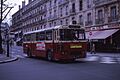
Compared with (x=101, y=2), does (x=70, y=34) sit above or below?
below

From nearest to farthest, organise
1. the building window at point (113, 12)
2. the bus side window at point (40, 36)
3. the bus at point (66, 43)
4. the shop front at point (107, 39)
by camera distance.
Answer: the bus at point (66, 43), the bus side window at point (40, 36), the shop front at point (107, 39), the building window at point (113, 12)

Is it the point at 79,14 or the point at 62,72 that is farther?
the point at 79,14

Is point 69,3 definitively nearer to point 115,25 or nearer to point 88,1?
point 88,1

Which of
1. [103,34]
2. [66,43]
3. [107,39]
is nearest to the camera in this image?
[66,43]

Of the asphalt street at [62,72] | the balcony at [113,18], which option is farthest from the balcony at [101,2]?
the asphalt street at [62,72]

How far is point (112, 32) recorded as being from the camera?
3331cm

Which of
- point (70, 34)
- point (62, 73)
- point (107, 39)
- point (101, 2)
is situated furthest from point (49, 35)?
point (101, 2)

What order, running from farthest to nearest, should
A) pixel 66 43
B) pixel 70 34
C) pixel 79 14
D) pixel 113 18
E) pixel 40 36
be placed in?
1. pixel 79 14
2. pixel 113 18
3. pixel 40 36
4. pixel 70 34
5. pixel 66 43

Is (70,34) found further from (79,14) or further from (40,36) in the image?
(79,14)

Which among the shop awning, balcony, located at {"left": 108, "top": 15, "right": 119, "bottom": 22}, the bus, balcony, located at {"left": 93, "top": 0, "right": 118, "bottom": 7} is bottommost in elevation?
the bus

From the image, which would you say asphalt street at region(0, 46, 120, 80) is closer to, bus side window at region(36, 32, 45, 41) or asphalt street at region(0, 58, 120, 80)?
asphalt street at region(0, 58, 120, 80)

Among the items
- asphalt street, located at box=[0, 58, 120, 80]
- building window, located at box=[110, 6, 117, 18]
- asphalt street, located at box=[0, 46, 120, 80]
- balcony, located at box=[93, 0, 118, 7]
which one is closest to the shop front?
building window, located at box=[110, 6, 117, 18]

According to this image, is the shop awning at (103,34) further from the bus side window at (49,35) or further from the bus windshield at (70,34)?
the bus windshield at (70,34)

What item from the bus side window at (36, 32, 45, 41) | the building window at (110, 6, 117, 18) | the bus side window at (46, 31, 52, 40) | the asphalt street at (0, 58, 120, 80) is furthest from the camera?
the building window at (110, 6, 117, 18)
